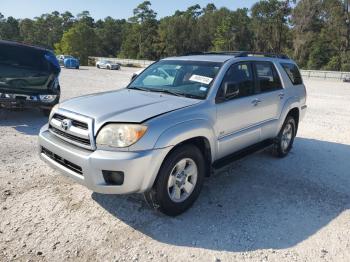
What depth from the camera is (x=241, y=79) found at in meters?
4.85

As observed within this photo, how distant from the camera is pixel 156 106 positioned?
387 cm

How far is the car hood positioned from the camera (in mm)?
3572

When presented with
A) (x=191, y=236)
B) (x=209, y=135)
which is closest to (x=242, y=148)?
(x=209, y=135)

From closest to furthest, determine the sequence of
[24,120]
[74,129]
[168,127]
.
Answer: [168,127] → [74,129] → [24,120]

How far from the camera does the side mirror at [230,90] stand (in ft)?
14.6

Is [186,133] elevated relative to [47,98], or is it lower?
elevated

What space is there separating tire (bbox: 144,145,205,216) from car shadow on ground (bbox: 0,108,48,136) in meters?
4.23

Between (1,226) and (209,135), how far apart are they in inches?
95.3

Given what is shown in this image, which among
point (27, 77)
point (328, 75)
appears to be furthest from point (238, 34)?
point (27, 77)

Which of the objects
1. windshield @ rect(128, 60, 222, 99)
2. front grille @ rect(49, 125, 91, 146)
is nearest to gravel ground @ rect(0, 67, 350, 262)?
front grille @ rect(49, 125, 91, 146)

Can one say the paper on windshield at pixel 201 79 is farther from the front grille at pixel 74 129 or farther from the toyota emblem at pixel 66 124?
the toyota emblem at pixel 66 124

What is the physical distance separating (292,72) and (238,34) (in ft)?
218

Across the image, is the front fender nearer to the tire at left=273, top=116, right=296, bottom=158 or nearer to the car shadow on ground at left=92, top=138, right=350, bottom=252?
the car shadow on ground at left=92, top=138, right=350, bottom=252

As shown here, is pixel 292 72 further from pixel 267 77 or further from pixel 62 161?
pixel 62 161
